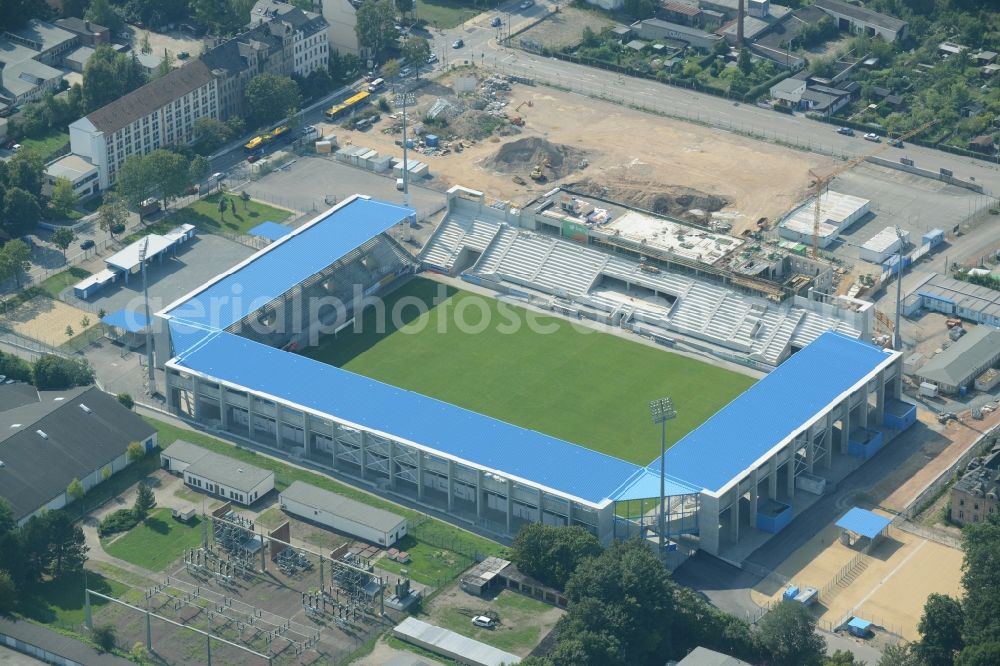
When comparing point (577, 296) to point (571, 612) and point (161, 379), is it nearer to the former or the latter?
point (161, 379)

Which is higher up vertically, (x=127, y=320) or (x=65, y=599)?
(x=127, y=320)

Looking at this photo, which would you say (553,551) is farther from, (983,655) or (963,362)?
(963,362)

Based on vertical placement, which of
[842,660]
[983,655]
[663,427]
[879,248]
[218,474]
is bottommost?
[218,474]

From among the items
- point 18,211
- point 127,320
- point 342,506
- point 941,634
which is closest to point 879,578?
point 941,634

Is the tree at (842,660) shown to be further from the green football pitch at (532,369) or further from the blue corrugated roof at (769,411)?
the green football pitch at (532,369)

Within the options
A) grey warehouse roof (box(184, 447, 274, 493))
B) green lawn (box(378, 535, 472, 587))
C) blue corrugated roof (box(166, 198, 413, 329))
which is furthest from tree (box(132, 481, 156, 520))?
blue corrugated roof (box(166, 198, 413, 329))

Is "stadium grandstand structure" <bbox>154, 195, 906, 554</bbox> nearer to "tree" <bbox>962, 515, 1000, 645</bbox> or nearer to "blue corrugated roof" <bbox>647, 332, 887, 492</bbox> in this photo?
"blue corrugated roof" <bbox>647, 332, 887, 492</bbox>

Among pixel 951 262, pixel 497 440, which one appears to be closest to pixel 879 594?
pixel 497 440
